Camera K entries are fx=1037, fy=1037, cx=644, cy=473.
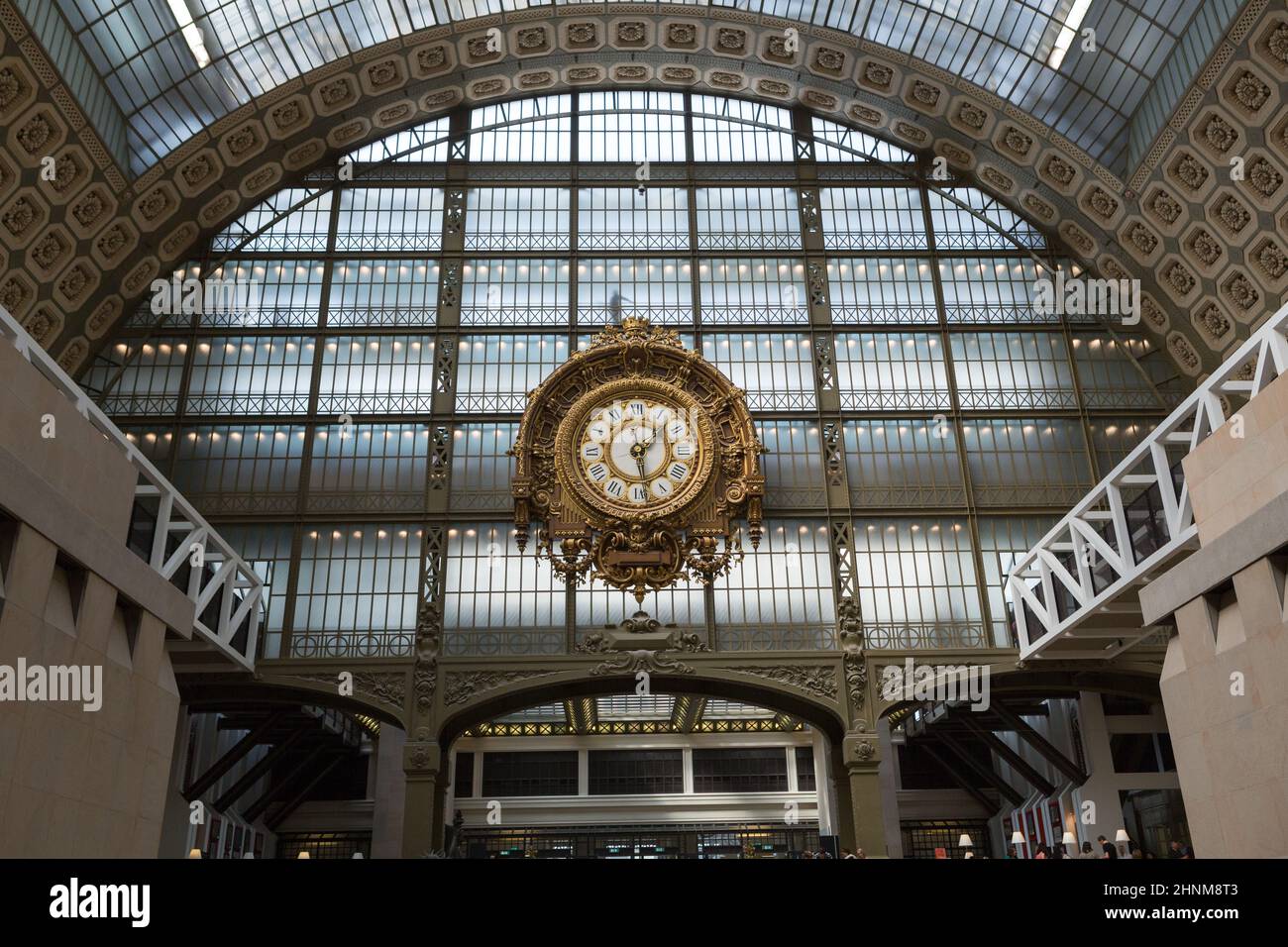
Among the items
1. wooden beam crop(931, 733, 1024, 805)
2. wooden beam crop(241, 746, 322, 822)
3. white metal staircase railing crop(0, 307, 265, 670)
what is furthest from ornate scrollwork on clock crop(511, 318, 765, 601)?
wooden beam crop(241, 746, 322, 822)

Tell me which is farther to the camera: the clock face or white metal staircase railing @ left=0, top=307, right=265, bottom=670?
the clock face

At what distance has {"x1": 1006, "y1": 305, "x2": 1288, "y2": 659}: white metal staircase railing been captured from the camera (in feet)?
61.7

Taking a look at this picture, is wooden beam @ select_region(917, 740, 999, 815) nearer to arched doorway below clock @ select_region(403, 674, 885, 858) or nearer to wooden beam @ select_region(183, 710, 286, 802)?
arched doorway below clock @ select_region(403, 674, 885, 858)

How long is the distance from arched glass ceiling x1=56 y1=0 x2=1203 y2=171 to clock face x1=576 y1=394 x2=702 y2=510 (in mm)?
14686

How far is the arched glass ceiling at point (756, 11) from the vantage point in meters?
30.4

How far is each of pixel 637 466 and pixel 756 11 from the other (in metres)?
16.8

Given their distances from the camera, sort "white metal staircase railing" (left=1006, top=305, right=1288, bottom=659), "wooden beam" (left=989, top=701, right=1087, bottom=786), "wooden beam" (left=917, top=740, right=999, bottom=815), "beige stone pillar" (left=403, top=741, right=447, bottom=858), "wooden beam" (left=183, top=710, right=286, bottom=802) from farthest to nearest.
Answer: "wooden beam" (left=917, top=740, right=999, bottom=815), "wooden beam" (left=989, top=701, right=1087, bottom=786), "wooden beam" (left=183, top=710, right=286, bottom=802), "beige stone pillar" (left=403, top=741, right=447, bottom=858), "white metal staircase railing" (left=1006, top=305, right=1288, bottom=659)

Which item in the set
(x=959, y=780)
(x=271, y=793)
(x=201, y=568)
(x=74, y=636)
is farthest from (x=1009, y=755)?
(x=74, y=636)

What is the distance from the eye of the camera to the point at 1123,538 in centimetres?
2302

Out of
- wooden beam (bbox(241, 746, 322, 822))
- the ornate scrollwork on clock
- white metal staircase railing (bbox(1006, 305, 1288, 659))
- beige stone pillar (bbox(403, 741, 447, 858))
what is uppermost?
the ornate scrollwork on clock

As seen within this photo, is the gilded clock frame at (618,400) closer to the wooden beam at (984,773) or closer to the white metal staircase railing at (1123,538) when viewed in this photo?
the white metal staircase railing at (1123,538)

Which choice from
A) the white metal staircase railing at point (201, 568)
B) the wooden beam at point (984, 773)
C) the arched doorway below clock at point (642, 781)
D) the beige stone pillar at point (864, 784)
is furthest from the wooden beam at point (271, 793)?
the wooden beam at point (984, 773)

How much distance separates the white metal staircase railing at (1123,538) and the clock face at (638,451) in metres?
9.99
